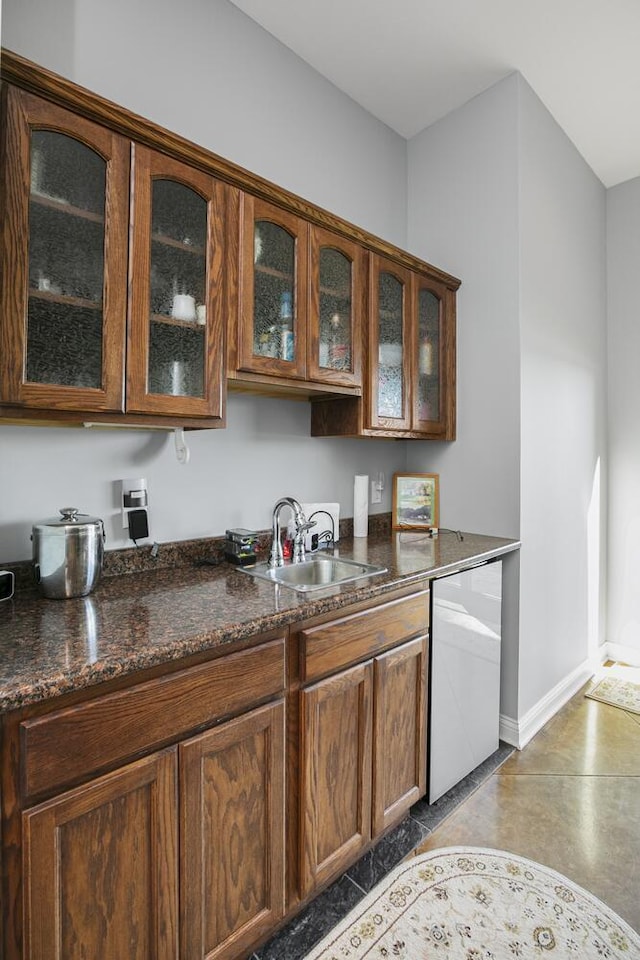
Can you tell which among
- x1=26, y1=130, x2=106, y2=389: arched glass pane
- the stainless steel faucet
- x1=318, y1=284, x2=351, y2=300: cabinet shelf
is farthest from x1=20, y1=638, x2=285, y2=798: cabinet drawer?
x1=318, y1=284, x2=351, y2=300: cabinet shelf

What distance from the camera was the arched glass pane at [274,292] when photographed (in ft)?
5.39

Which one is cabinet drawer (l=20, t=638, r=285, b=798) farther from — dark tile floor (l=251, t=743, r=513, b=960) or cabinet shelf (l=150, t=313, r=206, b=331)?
cabinet shelf (l=150, t=313, r=206, b=331)

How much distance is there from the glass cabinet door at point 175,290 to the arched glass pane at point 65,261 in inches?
3.8

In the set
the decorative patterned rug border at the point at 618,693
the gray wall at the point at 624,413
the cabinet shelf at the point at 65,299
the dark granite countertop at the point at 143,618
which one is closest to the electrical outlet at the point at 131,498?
the dark granite countertop at the point at 143,618

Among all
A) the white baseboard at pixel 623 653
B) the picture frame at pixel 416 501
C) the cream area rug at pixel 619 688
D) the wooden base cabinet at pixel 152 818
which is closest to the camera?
the wooden base cabinet at pixel 152 818

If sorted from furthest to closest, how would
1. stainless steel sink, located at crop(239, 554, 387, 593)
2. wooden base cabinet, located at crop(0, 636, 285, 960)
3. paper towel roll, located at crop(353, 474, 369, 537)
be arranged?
paper towel roll, located at crop(353, 474, 369, 537), stainless steel sink, located at crop(239, 554, 387, 593), wooden base cabinet, located at crop(0, 636, 285, 960)

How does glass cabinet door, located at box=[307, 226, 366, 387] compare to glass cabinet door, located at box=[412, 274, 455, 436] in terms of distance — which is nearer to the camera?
glass cabinet door, located at box=[307, 226, 366, 387]

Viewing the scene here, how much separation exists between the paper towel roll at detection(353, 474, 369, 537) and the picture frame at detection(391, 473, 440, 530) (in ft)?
0.92

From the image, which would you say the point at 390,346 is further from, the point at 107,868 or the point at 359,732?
the point at 107,868

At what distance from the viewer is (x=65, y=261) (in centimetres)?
123

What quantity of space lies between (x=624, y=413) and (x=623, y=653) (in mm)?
1594

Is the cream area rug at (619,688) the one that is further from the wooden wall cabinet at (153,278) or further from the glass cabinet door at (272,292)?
the glass cabinet door at (272,292)

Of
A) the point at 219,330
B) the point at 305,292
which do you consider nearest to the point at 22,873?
the point at 219,330

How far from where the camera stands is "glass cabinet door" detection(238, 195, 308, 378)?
1.60m
